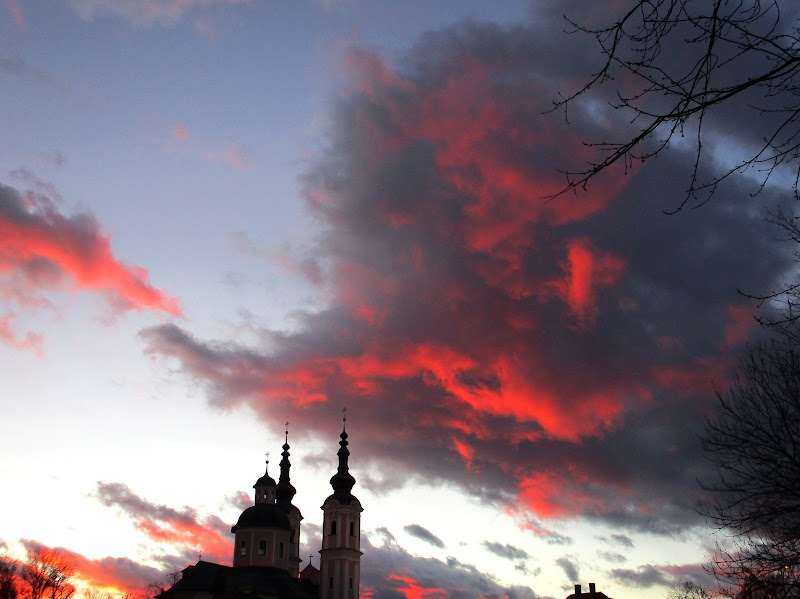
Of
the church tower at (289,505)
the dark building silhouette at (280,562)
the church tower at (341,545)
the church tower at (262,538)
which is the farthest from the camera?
the church tower at (289,505)

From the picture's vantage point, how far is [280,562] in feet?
253

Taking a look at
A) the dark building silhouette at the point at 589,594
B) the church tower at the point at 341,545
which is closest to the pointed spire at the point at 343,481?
the church tower at the point at 341,545

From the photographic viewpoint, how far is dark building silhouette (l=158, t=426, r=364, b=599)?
2749 inches

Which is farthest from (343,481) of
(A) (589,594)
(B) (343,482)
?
(A) (589,594)

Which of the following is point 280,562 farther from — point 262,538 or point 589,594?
point 589,594

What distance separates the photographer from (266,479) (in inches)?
3733

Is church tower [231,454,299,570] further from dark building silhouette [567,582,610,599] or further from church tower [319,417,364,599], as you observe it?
dark building silhouette [567,582,610,599]

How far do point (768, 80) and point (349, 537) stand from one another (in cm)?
8091

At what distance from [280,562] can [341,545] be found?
6930mm

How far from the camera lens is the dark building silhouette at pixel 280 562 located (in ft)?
229

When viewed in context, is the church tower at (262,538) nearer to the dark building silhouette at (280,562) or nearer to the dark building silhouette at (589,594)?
the dark building silhouette at (280,562)

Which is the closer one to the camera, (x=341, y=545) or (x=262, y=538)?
(x=262, y=538)

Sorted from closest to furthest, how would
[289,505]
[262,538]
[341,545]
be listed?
1. [262,538]
2. [341,545]
3. [289,505]

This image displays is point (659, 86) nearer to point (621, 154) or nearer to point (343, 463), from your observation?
point (621, 154)
